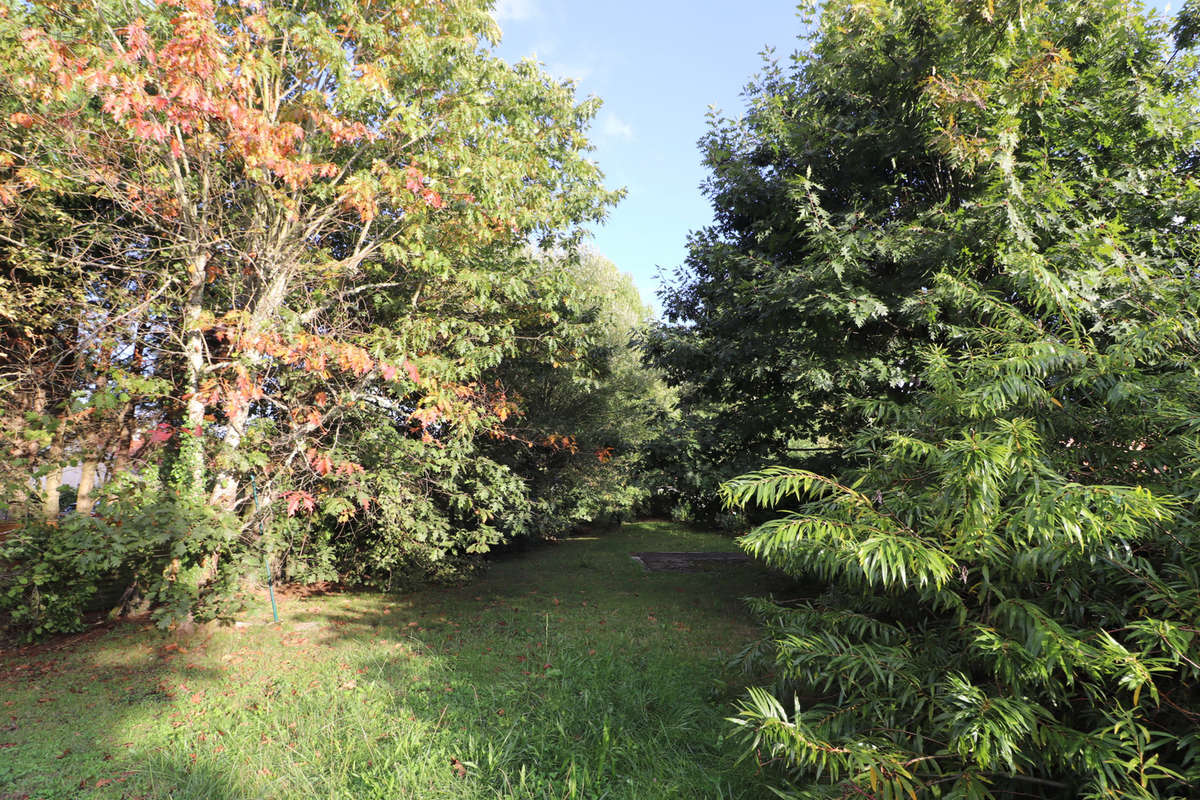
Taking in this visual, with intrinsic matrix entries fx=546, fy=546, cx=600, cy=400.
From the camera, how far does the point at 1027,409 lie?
10.4 feet

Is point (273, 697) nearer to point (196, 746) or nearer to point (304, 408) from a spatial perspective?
point (196, 746)

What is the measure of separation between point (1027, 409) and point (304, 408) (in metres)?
7.10

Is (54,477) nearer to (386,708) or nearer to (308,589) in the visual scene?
(308,589)

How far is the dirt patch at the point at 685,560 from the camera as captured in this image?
11.7m

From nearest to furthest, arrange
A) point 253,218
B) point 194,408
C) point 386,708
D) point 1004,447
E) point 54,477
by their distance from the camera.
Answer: point 1004,447, point 386,708, point 194,408, point 253,218, point 54,477

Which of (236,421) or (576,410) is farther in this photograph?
(576,410)

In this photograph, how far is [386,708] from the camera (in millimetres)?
4297

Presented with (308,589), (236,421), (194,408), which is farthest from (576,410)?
(194,408)

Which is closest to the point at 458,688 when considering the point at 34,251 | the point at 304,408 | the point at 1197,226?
the point at 304,408

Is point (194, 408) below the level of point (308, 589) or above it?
above

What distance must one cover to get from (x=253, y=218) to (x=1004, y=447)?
753 centimetres

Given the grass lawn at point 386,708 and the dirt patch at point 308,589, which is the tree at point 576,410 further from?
the dirt patch at point 308,589

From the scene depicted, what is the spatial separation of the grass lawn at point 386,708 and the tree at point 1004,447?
37.1 inches

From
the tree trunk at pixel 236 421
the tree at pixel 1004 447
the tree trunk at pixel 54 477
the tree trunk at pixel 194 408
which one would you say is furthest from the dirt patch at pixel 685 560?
the tree trunk at pixel 54 477
